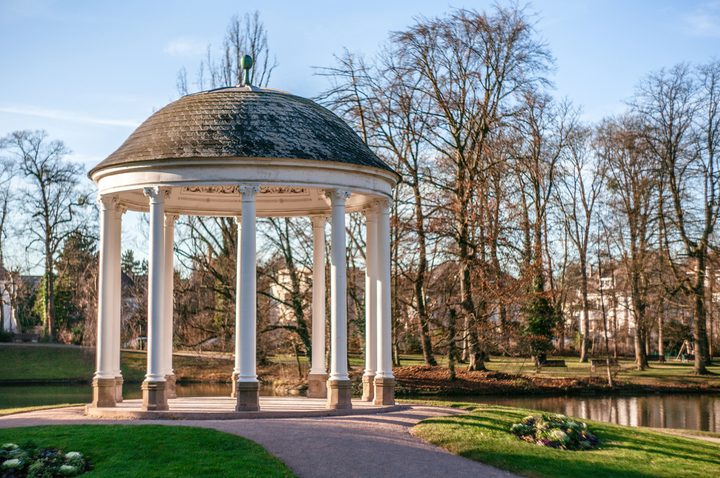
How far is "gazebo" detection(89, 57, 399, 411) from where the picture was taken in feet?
78.0

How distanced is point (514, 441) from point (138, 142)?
1379 cm

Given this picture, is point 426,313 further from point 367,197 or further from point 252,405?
point 252,405

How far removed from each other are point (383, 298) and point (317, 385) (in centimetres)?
509

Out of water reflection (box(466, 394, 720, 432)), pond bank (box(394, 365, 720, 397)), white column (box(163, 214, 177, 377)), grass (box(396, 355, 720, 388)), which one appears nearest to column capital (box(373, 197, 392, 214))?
white column (box(163, 214, 177, 377))

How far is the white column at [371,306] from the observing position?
27.7m

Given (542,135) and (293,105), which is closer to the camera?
(293,105)

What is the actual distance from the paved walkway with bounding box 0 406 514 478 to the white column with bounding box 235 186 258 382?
212 centimetres

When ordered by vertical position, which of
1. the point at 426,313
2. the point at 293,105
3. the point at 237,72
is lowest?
the point at 426,313

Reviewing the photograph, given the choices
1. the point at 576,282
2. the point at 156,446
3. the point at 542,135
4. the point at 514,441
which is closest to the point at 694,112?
the point at 542,135

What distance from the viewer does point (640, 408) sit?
4134 cm

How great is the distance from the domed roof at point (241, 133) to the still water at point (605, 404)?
1704cm

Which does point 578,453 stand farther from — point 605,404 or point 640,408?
point 605,404

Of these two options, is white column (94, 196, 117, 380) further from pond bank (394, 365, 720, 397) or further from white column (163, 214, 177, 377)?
pond bank (394, 365, 720, 397)

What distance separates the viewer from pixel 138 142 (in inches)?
993
